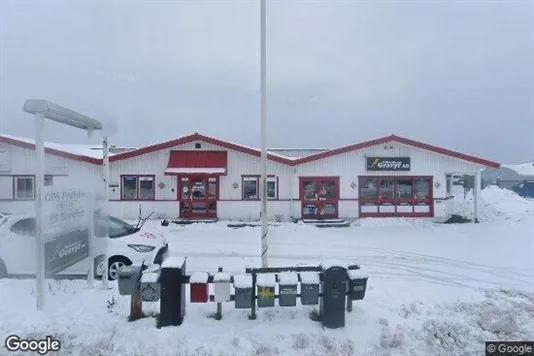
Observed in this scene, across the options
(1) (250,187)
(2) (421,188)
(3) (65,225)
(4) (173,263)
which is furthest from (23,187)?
(2) (421,188)

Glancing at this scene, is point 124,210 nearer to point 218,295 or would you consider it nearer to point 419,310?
point 218,295

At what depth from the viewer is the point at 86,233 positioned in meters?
7.38

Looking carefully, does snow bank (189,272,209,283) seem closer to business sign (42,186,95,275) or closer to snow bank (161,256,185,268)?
snow bank (161,256,185,268)

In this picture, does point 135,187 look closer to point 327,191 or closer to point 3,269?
point 327,191

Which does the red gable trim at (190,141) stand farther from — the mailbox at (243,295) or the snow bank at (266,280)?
the mailbox at (243,295)

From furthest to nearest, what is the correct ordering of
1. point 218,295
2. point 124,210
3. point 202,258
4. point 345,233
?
point 124,210 < point 345,233 < point 202,258 < point 218,295

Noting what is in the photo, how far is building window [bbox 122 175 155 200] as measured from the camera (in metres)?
19.7

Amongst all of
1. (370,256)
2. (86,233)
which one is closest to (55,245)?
(86,233)

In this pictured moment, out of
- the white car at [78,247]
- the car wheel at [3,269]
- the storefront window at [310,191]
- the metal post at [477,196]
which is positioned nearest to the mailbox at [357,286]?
the white car at [78,247]

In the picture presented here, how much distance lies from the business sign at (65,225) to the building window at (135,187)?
12646 millimetres

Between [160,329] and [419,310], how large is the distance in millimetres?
4485

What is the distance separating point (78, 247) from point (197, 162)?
494 inches

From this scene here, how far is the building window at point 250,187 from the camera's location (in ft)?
65.4

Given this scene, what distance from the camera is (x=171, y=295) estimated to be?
5.83 metres
